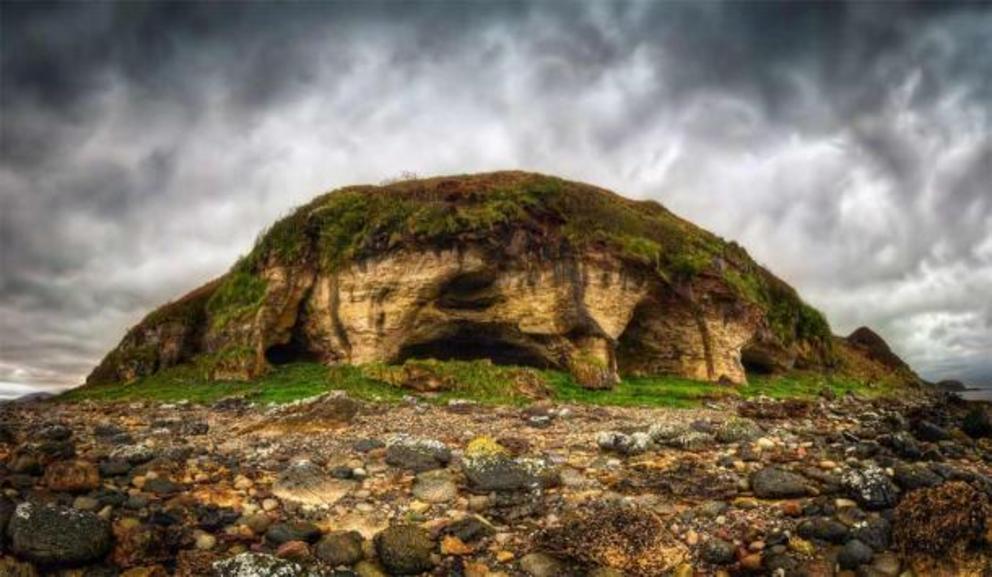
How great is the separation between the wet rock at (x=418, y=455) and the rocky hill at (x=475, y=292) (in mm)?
16195

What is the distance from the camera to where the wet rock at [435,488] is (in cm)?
807

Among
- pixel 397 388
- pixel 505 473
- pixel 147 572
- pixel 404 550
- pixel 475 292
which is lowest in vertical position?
pixel 147 572

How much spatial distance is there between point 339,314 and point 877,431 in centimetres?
2263

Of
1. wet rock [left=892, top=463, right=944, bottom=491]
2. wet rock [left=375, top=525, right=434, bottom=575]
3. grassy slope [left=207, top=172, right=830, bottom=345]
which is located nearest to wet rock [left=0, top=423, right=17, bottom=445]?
wet rock [left=375, top=525, right=434, bottom=575]

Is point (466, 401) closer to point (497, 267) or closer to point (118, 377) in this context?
point (497, 267)

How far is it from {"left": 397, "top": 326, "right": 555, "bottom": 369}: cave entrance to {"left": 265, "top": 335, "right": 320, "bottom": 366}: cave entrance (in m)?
5.49

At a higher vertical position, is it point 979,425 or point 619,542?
point 979,425

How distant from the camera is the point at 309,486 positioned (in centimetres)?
825

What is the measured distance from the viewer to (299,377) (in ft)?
85.1

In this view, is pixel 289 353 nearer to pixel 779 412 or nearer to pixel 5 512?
pixel 779 412

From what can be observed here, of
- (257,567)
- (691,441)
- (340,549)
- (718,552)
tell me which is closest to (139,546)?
(257,567)

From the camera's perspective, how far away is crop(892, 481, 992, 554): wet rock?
621cm

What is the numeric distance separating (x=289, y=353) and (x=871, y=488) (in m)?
28.5

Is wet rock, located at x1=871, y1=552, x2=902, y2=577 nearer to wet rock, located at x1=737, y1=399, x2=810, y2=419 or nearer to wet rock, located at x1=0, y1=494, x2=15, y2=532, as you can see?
wet rock, located at x1=0, y1=494, x2=15, y2=532
